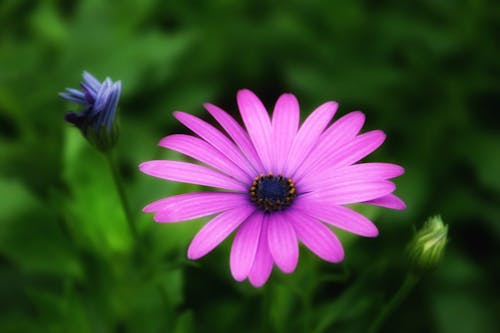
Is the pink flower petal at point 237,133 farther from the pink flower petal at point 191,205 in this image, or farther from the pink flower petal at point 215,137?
the pink flower petal at point 191,205

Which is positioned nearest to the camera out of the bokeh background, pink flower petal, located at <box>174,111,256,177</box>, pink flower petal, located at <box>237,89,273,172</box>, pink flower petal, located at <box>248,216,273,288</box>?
pink flower petal, located at <box>248,216,273,288</box>

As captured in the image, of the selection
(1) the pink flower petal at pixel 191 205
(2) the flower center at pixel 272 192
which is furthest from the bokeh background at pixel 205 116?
(1) the pink flower petal at pixel 191 205

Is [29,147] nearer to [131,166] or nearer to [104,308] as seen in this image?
[131,166]

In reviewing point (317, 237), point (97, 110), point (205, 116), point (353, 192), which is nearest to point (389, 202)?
point (353, 192)

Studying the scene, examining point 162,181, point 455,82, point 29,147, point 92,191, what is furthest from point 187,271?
point 455,82

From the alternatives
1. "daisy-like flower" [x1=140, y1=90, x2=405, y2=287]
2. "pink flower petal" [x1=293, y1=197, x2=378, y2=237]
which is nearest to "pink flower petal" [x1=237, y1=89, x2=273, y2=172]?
"daisy-like flower" [x1=140, y1=90, x2=405, y2=287]

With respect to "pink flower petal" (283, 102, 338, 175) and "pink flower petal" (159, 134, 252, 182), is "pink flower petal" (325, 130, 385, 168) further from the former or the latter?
"pink flower petal" (159, 134, 252, 182)

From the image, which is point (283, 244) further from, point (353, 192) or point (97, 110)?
point (97, 110)
